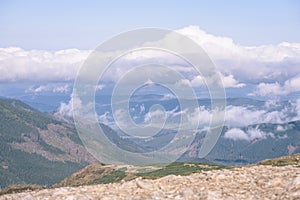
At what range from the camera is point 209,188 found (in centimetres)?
3534

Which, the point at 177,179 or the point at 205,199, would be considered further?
the point at 177,179

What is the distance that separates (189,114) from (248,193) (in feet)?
108

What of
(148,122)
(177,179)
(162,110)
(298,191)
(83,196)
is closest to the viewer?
(298,191)

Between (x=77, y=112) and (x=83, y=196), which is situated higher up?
(x=77, y=112)

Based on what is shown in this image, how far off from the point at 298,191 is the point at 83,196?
15.7 meters

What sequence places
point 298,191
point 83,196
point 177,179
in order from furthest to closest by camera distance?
1. point 177,179
2. point 83,196
3. point 298,191

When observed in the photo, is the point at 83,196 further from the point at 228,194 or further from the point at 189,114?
the point at 189,114

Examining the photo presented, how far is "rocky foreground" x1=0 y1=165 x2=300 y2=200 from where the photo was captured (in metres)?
32.8

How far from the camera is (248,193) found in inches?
1308

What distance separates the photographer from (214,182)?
3756cm

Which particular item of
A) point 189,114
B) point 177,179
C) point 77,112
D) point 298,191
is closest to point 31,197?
point 177,179

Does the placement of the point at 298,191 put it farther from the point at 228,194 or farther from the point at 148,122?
the point at 148,122

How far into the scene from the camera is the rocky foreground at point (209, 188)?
108 feet

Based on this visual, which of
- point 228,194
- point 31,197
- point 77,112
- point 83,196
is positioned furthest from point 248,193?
point 77,112
